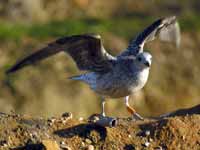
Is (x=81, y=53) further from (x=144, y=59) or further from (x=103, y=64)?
(x=144, y=59)

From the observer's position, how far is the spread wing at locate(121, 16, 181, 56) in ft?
47.3

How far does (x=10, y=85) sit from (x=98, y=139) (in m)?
9.81

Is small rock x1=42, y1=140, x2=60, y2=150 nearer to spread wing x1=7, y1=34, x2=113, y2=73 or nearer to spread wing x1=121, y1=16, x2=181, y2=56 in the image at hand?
spread wing x1=7, y1=34, x2=113, y2=73

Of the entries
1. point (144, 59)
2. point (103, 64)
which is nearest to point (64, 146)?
point (144, 59)

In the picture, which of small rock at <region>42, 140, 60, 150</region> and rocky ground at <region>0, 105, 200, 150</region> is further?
rocky ground at <region>0, 105, 200, 150</region>

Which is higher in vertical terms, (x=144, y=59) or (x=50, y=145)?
(x=144, y=59)

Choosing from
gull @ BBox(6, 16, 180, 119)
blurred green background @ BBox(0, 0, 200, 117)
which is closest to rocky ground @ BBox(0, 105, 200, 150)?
gull @ BBox(6, 16, 180, 119)

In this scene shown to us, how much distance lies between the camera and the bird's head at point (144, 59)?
527 inches

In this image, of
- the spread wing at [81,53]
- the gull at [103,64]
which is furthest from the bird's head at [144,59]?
the spread wing at [81,53]

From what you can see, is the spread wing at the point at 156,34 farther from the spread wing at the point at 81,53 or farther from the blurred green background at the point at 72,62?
the blurred green background at the point at 72,62

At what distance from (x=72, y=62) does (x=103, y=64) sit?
8.46 meters

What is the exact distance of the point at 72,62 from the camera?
73.3ft

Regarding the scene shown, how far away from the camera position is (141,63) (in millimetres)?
13562

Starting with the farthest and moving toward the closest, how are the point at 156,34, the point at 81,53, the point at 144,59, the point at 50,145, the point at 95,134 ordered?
the point at 156,34 < the point at 81,53 < the point at 144,59 < the point at 95,134 < the point at 50,145
